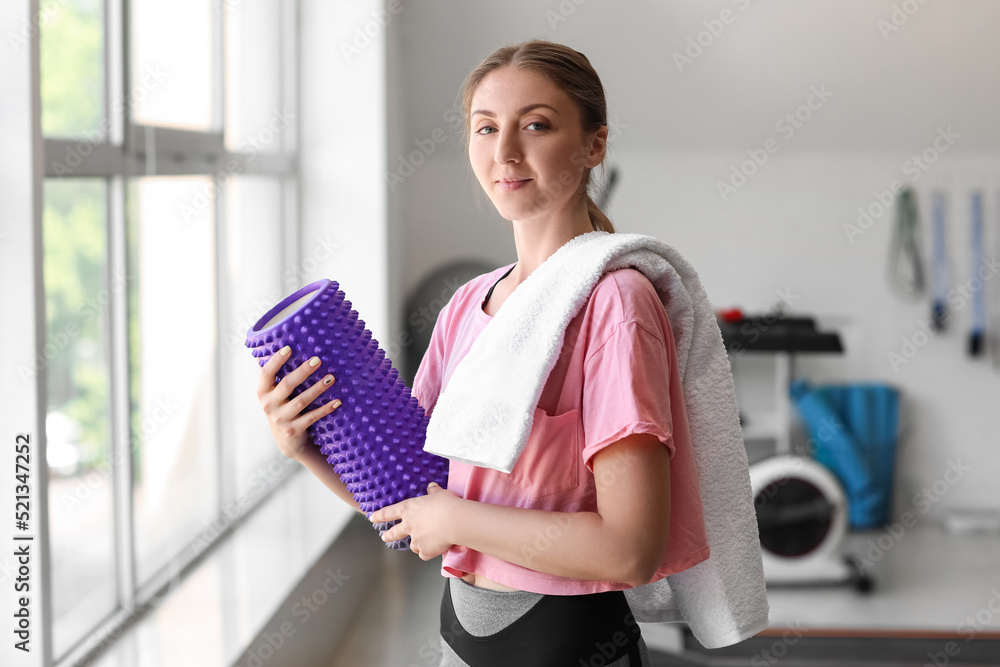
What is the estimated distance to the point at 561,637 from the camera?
2.62 feet

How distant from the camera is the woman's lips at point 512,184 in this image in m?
0.82

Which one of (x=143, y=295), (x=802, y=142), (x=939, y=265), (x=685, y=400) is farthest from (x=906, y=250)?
(x=685, y=400)

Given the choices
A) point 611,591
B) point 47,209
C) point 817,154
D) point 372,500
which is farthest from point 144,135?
point 817,154

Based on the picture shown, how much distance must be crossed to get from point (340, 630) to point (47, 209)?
4.80 feet

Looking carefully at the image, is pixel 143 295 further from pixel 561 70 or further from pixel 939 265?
pixel 939 265

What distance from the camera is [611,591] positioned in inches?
32.4

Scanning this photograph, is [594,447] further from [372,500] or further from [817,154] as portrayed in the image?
[817,154]

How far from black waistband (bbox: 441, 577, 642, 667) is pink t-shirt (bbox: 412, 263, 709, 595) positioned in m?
0.03

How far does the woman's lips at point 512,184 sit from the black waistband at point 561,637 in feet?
1.25

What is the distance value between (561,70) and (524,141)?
0.08 meters

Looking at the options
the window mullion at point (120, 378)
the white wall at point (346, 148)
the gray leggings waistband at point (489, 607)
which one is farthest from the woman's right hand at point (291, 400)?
the white wall at point (346, 148)

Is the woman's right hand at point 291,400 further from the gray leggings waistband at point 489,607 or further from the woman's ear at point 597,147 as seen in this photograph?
the woman's ear at point 597,147

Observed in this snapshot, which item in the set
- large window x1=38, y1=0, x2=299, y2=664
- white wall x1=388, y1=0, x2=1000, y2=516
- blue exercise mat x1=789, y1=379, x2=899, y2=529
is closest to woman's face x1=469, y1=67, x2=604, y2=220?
large window x1=38, y1=0, x2=299, y2=664

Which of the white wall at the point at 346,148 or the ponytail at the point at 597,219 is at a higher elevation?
the white wall at the point at 346,148
